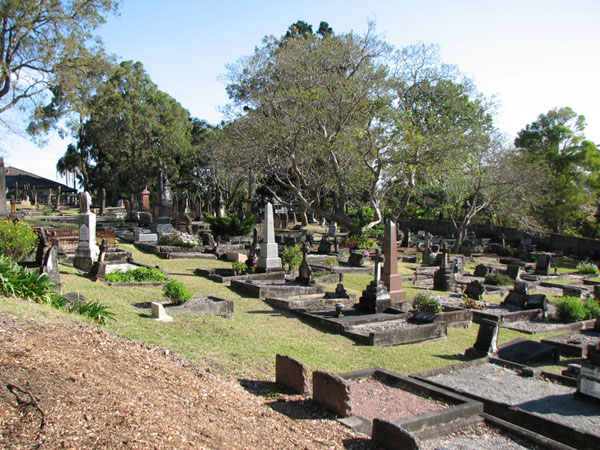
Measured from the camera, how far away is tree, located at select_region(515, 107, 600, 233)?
123 ft

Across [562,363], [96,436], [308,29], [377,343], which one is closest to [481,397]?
[377,343]

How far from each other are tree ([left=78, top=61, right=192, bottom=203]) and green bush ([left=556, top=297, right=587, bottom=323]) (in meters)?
35.9

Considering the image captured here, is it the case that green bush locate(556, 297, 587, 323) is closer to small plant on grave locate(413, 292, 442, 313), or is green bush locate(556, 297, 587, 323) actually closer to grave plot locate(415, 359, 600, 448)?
small plant on grave locate(413, 292, 442, 313)

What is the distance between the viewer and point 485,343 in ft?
32.2

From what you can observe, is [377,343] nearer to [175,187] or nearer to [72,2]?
[72,2]

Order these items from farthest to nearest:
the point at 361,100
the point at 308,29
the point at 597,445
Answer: the point at 308,29, the point at 361,100, the point at 597,445

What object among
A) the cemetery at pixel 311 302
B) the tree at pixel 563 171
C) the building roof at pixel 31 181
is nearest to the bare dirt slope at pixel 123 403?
the cemetery at pixel 311 302

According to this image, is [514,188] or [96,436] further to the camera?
[514,188]

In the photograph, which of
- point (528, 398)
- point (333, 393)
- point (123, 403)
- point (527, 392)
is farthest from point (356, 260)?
point (123, 403)

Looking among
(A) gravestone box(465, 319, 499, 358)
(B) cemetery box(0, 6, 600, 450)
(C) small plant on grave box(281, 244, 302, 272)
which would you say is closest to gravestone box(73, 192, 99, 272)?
(B) cemetery box(0, 6, 600, 450)

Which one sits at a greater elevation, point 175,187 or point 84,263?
point 175,187

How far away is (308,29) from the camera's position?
143ft

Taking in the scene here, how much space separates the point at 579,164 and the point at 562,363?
3525 cm

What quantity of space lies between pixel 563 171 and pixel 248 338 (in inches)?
1529
